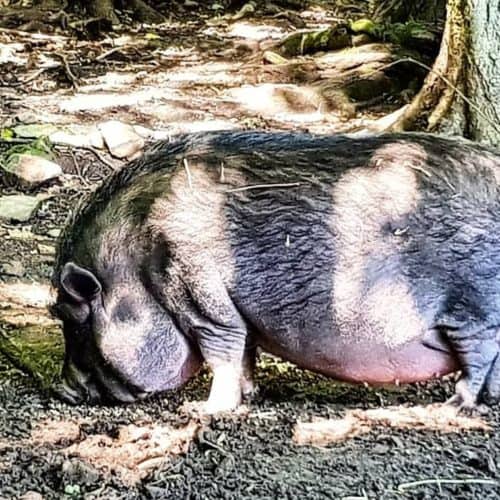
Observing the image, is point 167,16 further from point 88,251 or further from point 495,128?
point 88,251

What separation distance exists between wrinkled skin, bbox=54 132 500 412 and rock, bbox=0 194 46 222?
3.46 metres

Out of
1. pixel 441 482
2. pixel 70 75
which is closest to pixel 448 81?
pixel 441 482

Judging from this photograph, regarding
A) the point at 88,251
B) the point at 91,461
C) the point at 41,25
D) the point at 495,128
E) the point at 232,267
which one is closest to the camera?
the point at 91,461

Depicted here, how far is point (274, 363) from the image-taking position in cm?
475

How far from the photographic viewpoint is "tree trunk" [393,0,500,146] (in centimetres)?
608

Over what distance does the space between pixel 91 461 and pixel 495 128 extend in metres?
3.46

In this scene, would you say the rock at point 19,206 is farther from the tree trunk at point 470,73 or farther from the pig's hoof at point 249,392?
the pig's hoof at point 249,392

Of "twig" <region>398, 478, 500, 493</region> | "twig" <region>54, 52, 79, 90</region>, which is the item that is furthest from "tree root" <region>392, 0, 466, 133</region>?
"twig" <region>54, 52, 79, 90</region>

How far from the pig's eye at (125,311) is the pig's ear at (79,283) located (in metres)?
0.09

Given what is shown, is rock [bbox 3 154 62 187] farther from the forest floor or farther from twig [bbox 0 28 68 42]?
twig [bbox 0 28 68 42]

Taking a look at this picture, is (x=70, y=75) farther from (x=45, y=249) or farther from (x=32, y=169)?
(x=45, y=249)

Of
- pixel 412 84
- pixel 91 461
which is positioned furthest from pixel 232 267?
pixel 412 84

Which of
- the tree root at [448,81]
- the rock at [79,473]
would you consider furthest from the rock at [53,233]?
the rock at [79,473]

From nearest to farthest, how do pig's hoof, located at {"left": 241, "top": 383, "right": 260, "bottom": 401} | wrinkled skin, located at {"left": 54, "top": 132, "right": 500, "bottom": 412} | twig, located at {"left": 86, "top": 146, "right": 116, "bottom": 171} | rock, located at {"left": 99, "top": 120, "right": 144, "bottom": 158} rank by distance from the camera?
wrinkled skin, located at {"left": 54, "top": 132, "right": 500, "bottom": 412}
pig's hoof, located at {"left": 241, "top": 383, "right": 260, "bottom": 401}
twig, located at {"left": 86, "top": 146, "right": 116, "bottom": 171}
rock, located at {"left": 99, "top": 120, "right": 144, "bottom": 158}
